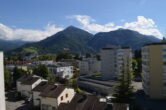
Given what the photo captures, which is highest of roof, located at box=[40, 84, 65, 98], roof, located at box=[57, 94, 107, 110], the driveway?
roof, located at box=[40, 84, 65, 98]

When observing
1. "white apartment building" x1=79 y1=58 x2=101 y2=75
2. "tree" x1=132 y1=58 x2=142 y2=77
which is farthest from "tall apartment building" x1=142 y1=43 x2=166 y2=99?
"white apartment building" x1=79 y1=58 x2=101 y2=75

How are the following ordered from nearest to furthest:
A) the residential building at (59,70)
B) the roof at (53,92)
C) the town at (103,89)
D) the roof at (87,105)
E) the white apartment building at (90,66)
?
the roof at (87,105)
the town at (103,89)
the roof at (53,92)
the residential building at (59,70)
the white apartment building at (90,66)

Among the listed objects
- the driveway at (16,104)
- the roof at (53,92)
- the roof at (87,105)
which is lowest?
the driveway at (16,104)

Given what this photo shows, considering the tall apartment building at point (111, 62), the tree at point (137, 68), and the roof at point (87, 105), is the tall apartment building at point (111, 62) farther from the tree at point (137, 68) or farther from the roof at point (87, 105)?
the roof at point (87, 105)

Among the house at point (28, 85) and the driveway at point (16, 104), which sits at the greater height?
the house at point (28, 85)

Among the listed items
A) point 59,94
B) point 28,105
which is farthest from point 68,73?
point 59,94

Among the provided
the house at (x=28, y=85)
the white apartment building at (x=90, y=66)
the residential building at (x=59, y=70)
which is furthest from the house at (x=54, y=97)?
the white apartment building at (x=90, y=66)

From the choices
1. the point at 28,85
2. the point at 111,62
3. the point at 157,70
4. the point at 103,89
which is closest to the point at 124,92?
the point at 157,70

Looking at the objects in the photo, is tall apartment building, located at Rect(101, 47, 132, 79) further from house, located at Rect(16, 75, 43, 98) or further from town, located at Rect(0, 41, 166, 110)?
house, located at Rect(16, 75, 43, 98)

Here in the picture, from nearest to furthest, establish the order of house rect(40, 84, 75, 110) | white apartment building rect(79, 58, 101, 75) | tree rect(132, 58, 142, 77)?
house rect(40, 84, 75, 110) → tree rect(132, 58, 142, 77) → white apartment building rect(79, 58, 101, 75)

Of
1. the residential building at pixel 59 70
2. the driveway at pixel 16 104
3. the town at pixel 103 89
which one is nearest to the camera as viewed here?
the town at pixel 103 89

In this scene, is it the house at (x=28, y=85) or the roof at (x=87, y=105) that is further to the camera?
the house at (x=28, y=85)

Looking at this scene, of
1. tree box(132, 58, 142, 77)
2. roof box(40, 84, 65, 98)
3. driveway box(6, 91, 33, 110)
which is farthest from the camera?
tree box(132, 58, 142, 77)

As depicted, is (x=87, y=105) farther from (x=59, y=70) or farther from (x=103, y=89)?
(x=59, y=70)
